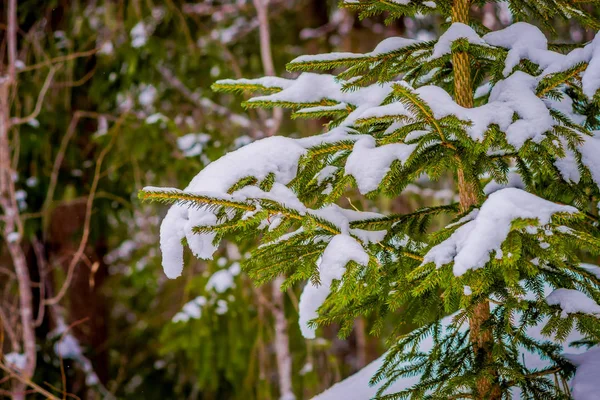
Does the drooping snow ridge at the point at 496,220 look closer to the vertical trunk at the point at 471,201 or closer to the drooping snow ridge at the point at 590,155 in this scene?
the drooping snow ridge at the point at 590,155

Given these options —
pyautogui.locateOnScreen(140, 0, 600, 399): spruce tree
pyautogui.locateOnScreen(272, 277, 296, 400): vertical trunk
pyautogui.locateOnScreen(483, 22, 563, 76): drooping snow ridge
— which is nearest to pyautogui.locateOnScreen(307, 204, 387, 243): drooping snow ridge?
pyautogui.locateOnScreen(140, 0, 600, 399): spruce tree

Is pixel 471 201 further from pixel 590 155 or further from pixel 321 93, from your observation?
pixel 321 93

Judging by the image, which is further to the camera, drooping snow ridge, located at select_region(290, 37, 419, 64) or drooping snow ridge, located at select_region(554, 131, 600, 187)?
drooping snow ridge, located at select_region(290, 37, 419, 64)

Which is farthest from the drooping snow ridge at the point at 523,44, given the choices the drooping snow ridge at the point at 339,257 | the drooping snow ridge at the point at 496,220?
the drooping snow ridge at the point at 339,257

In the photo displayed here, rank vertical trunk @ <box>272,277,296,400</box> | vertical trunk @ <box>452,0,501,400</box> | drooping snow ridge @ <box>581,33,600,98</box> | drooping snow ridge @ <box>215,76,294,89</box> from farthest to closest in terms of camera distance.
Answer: vertical trunk @ <box>272,277,296,400</box> → drooping snow ridge @ <box>215,76,294,89</box> → vertical trunk @ <box>452,0,501,400</box> → drooping snow ridge @ <box>581,33,600,98</box>

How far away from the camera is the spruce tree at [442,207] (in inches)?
60.4

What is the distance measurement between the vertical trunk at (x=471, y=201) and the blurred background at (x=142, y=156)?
295cm

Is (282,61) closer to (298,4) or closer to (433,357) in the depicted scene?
(298,4)

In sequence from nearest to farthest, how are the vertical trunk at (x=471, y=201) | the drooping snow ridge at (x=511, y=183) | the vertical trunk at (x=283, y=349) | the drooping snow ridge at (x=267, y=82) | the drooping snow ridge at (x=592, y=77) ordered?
1. the drooping snow ridge at (x=592, y=77)
2. the vertical trunk at (x=471, y=201)
3. the drooping snow ridge at (x=267, y=82)
4. the drooping snow ridge at (x=511, y=183)
5. the vertical trunk at (x=283, y=349)

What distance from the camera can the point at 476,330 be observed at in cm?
206

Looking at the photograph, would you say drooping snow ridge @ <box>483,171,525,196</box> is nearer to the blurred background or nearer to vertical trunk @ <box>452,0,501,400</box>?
vertical trunk @ <box>452,0,501,400</box>

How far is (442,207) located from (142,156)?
14.9 feet

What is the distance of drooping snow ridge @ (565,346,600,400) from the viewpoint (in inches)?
77.4

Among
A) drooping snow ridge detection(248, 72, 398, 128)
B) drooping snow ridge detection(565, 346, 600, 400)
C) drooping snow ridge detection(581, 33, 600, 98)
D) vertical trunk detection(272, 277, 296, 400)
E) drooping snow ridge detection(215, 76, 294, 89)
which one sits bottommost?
vertical trunk detection(272, 277, 296, 400)
